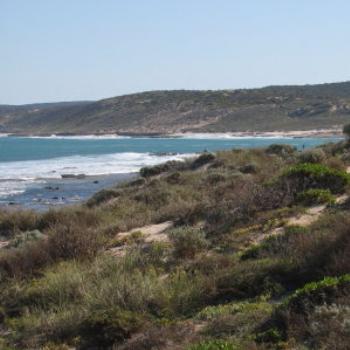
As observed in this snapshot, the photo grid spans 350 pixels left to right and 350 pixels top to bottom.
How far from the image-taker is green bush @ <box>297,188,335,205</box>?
1304cm

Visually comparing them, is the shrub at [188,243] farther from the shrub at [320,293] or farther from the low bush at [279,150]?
the low bush at [279,150]

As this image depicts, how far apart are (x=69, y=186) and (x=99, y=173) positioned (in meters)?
9.10

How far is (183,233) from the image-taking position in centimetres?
1159

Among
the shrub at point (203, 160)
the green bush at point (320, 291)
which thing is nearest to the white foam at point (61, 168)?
the shrub at point (203, 160)

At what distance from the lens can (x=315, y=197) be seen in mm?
13133

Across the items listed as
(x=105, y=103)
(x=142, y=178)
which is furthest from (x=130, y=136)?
(x=142, y=178)

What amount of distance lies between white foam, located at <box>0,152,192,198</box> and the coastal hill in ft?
177

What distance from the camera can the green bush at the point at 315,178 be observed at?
46.2 feet

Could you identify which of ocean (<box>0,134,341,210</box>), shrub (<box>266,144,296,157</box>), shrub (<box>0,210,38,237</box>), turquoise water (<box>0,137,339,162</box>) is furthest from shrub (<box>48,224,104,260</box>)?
turquoise water (<box>0,137,339,162</box>)

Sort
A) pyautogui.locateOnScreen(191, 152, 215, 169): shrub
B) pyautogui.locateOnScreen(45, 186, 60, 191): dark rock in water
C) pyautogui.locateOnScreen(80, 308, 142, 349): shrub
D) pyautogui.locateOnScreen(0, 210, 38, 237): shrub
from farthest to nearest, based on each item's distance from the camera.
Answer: pyautogui.locateOnScreen(45, 186, 60, 191): dark rock in water
pyautogui.locateOnScreen(191, 152, 215, 169): shrub
pyautogui.locateOnScreen(0, 210, 38, 237): shrub
pyautogui.locateOnScreen(80, 308, 142, 349): shrub

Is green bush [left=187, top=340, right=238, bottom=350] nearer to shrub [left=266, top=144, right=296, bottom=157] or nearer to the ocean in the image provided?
shrub [left=266, top=144, right=296, bottom=157]

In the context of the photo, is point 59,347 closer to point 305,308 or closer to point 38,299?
point 38,299

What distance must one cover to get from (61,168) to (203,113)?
87.6m

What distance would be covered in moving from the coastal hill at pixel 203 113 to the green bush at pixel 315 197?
320ft
